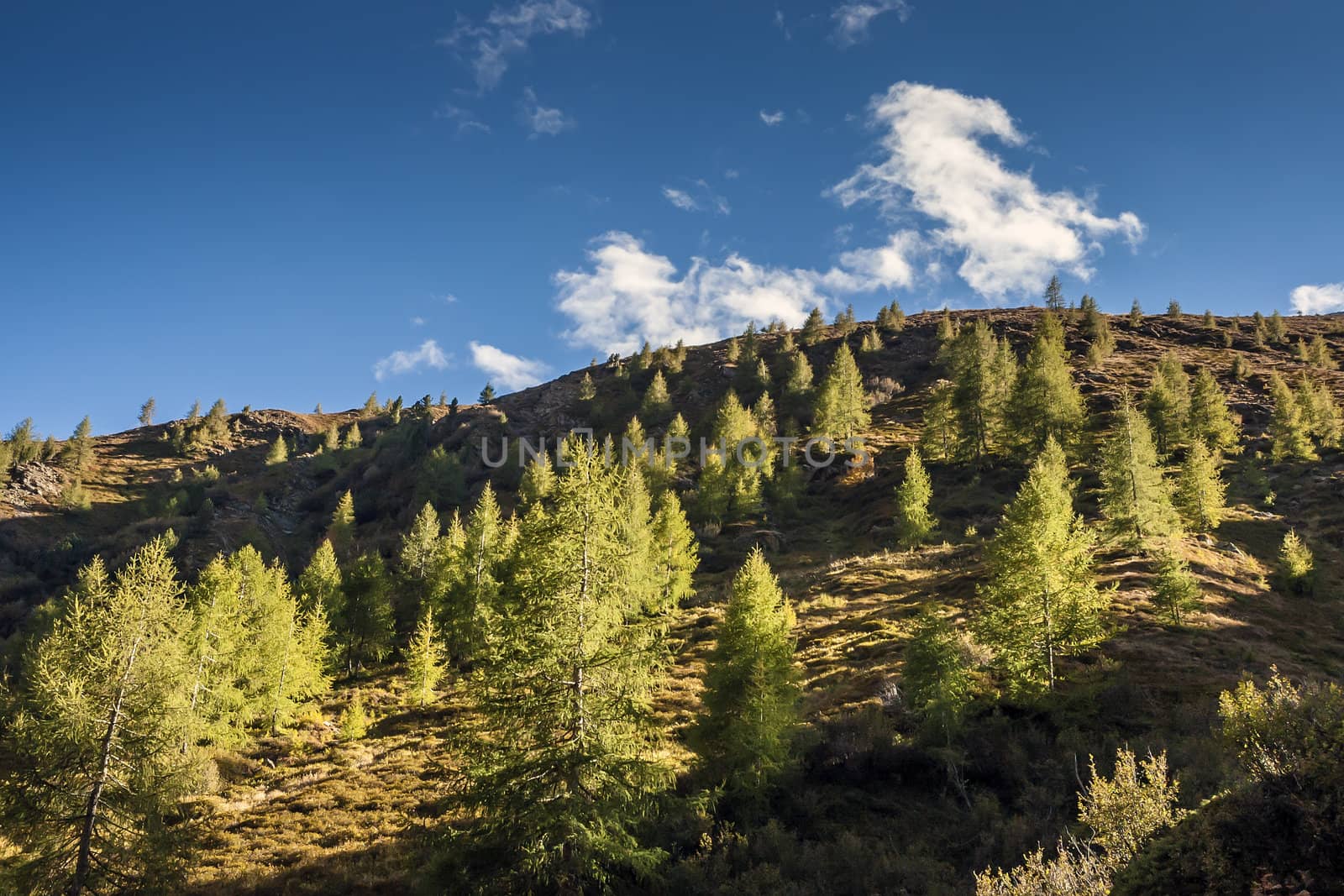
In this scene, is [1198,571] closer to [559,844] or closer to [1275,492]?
[1275,492]

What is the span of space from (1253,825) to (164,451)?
16849cm

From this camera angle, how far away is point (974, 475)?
64688 mm

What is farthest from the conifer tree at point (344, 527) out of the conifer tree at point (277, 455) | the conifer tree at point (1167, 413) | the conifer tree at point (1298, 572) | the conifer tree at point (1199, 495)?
the conifer tree at point (1167, 413)

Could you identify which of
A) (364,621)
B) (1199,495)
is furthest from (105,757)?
(1199,495)

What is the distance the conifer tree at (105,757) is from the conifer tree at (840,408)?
230 feet

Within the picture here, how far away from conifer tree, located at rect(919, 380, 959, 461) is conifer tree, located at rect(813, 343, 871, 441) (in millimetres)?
9953

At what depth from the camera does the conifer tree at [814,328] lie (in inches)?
4862

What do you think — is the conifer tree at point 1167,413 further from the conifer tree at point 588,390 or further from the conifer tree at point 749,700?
the conifer tree at point 588,390

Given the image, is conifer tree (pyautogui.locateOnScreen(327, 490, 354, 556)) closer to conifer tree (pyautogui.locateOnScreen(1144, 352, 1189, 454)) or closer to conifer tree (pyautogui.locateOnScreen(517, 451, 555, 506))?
conifer tree (pyautogui.locateOnScreen(517, 451, 555, 506))

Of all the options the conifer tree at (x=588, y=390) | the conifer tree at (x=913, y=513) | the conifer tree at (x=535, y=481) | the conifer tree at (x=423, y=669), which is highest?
the conifer tree at (x=588, y=390)

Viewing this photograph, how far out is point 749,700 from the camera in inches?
740

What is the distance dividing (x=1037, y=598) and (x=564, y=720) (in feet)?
61.0

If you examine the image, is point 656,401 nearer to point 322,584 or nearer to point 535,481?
point 535,481

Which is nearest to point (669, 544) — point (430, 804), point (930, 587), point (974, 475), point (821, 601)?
point (821, 601)
